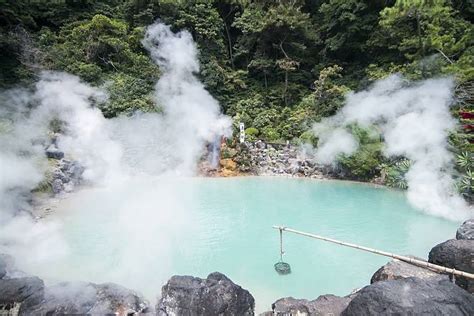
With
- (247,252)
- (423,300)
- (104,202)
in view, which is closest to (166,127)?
(104,202)

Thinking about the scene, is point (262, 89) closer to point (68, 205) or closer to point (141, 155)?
point (141, 155)

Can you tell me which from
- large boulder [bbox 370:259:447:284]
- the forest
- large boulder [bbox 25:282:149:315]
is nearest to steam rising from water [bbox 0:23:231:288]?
the forest

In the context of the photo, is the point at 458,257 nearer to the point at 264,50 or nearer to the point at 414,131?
the point at 414,131

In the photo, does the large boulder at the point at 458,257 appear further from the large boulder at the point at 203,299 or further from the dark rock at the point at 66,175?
the dark rock at the point at 66,175

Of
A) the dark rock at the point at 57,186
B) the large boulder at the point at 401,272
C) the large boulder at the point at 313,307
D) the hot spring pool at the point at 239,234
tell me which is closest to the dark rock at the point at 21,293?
the hot spring pool at the point at 239,234

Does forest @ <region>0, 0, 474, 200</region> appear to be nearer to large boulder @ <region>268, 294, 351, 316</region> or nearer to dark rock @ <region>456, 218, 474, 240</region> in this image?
dark rock @ <region>456, 218, 474, 240</region>

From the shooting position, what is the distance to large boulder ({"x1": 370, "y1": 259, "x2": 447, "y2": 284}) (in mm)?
3804

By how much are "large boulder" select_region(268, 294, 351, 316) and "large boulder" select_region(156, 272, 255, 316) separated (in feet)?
1.19

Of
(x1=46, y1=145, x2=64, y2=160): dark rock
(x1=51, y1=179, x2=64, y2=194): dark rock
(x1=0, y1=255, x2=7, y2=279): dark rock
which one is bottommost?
(x1=0, y1=255, x2=7, y2=279): dark rock

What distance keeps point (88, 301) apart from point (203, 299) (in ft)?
4.57

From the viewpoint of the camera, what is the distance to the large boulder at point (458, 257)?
3754mm

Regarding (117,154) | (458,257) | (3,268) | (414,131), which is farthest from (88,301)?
(414,131)

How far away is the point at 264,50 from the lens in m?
16.2

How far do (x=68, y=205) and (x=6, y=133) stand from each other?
3032 mm
